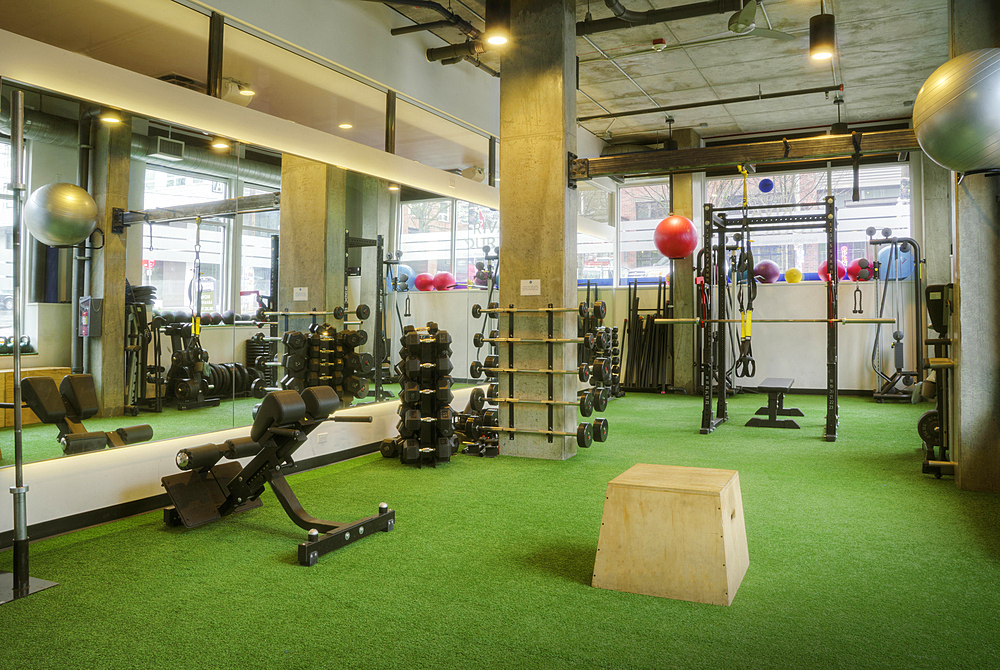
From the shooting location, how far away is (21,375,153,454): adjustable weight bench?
380 centimetres

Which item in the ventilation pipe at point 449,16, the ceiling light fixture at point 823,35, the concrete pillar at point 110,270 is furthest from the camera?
the ventilation pipe at point 449,16

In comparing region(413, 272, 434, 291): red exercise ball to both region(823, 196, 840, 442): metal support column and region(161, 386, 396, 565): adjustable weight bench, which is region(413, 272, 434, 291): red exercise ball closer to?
region(823, 196, 840, 442): metal support column

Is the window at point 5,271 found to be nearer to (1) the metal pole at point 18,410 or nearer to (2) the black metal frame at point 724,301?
(1) the metal pole at point 18,410

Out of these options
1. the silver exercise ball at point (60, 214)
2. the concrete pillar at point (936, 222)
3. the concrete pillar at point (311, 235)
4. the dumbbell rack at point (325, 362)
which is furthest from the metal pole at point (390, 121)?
the concrete pillar at point (936, 222)

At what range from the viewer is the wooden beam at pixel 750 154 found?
5355 mm

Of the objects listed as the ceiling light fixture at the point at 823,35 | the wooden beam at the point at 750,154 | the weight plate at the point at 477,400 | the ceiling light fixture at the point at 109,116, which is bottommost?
the weight plate at the point at 477,400

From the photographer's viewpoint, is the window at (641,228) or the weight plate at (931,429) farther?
the window at (641,228)

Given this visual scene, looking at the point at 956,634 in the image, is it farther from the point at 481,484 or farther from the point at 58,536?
the point at 58,536

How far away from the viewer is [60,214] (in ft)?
12.9

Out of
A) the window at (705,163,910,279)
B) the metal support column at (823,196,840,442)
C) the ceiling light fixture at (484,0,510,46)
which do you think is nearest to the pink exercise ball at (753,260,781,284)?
the window at (705,163,910,279)

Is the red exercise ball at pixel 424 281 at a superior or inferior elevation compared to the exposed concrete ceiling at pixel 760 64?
inferior

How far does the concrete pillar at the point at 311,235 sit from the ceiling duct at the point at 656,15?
3.01 metres

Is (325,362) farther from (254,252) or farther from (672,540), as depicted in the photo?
(672,540)

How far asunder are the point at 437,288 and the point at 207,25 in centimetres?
569
